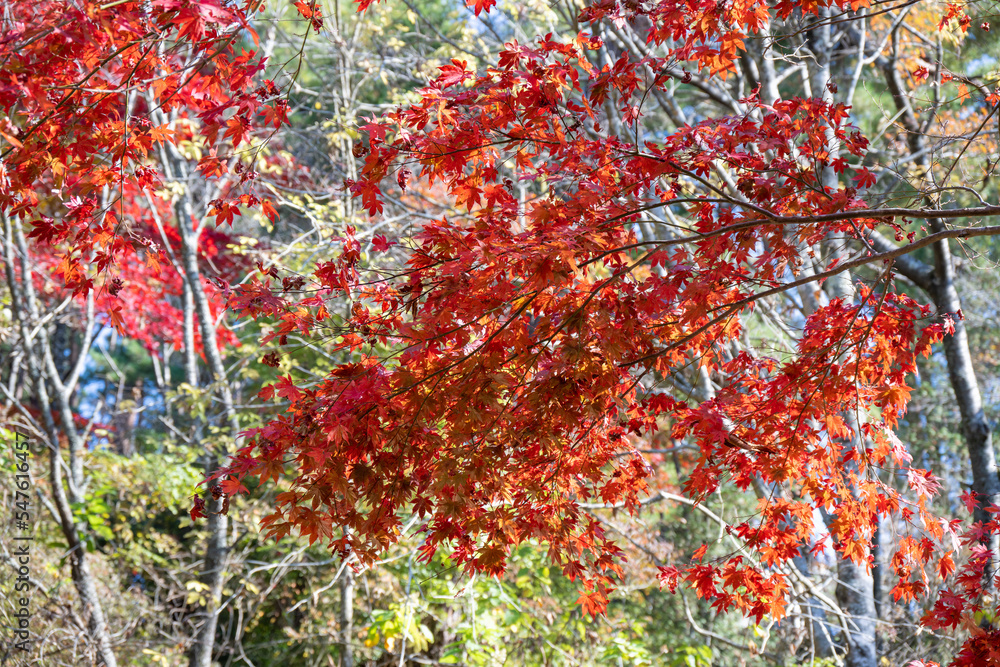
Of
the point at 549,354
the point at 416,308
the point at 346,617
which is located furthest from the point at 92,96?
the point at 346,617

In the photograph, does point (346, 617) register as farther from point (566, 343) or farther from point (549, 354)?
point (566, 343)

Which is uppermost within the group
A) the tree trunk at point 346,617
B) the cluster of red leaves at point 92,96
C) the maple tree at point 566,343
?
the cluster of red leaves at point 92,96

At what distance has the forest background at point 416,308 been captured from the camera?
2.53 meters

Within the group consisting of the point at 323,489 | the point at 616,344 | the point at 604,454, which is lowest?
the point at 323,489

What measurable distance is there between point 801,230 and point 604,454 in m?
1.16

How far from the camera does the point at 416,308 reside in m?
2.39

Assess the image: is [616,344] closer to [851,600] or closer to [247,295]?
[247,295]

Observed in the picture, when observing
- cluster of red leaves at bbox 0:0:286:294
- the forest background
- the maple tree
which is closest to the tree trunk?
the forest background

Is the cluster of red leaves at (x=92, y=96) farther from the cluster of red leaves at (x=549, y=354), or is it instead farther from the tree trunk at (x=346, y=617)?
the tree trunk at (x=346, y=617)

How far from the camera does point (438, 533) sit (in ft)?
8.42

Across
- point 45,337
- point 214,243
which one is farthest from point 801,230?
point 214,243

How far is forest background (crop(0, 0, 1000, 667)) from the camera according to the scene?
2527mm

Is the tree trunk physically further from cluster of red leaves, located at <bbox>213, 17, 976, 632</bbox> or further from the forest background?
cluster of red leaves, located at <bbox>213, 17, 976, 632</bbox>

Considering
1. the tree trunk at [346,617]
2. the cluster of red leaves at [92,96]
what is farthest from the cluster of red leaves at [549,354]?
the tree trunk at [346,617]
